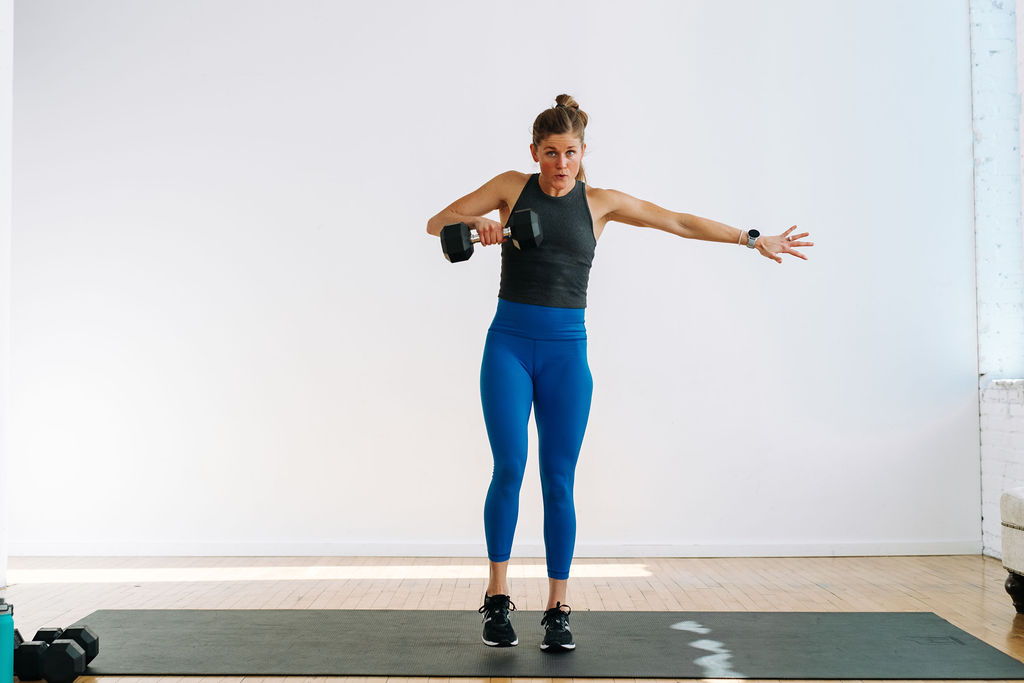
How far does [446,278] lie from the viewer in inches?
179

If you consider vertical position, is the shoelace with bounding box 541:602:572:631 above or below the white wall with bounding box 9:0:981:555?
below

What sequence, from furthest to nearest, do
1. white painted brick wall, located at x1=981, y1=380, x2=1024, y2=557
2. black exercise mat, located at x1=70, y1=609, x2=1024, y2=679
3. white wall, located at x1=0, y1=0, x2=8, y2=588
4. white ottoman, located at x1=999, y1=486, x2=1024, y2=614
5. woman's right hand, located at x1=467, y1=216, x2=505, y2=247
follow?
white painted brick wall, located at x1=981, y1=380, x2=1024, y2=557 → white wall, located at x1=0, y1=0, x2=8, y2=588 → white ottoman, located at x1=999, y1=486, x2=1024, y2=614 → woman's right hand, located at x1=467, y1=216, x2=505, y2=247 → black exercise mat, located at x1=70, y1=609, x2=1024, y2=679

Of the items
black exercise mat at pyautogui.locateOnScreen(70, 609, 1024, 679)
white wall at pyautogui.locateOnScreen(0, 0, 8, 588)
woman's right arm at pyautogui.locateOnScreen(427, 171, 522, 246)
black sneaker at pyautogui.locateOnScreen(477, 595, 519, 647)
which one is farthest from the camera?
white wall at pyautogui.locateOnScreen(0, 0, 8, 588)

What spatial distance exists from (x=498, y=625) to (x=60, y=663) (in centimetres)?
112

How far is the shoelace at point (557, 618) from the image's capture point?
2.55 meters

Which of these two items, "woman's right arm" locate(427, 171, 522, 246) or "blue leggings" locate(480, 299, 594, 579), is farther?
"woman's right arm" locate(427, 171, 522, 246)

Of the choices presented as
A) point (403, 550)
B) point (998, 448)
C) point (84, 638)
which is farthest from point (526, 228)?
point (998, 448)

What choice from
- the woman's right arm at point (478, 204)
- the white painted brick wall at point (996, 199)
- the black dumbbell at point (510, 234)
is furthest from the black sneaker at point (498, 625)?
the white painted brick wall at point (996, 199)

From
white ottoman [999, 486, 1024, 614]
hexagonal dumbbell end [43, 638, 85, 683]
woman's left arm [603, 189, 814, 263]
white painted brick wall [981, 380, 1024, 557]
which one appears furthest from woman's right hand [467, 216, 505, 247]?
white painted brick wall [981, 380, 1024, 557]

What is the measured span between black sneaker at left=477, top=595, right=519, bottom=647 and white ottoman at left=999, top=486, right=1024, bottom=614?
1684 millimetres

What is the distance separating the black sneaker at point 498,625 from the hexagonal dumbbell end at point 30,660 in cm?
113

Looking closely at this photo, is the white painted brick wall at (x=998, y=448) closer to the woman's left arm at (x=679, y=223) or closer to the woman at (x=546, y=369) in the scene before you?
the woman's left arm at (x=679, y=223)

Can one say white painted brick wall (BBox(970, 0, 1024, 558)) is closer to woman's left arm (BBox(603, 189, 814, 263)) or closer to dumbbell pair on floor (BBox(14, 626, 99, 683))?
woman's left arm (BBox(603, 189, 814, 263))

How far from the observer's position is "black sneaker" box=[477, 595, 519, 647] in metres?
2.57
